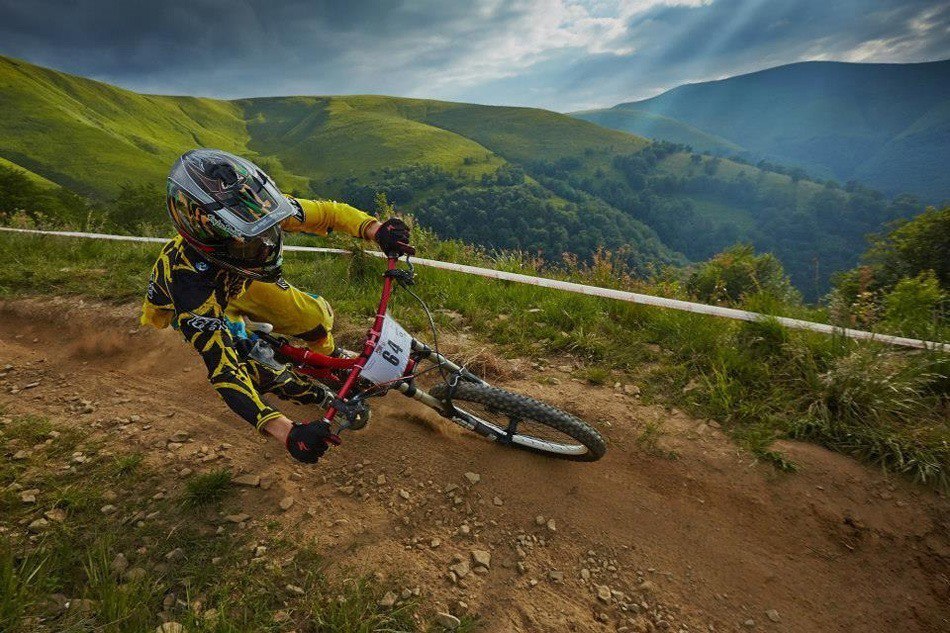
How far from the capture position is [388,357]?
3.37 metres

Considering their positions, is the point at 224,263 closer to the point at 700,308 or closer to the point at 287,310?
the point at 287,310

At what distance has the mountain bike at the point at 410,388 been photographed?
3.31m

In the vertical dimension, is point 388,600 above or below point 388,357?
below

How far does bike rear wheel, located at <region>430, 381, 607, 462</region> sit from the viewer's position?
11.9ft

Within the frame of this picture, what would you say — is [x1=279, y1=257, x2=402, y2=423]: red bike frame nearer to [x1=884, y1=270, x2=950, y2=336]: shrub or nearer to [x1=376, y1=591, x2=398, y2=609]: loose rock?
[x1=376, y1=591, x2=398, y2=609]: loose rock

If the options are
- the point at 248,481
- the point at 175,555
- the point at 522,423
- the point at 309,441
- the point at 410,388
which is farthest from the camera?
the point at 522,423

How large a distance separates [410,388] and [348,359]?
0.56m

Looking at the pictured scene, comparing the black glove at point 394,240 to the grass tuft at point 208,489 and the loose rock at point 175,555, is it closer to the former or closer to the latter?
the grass tuft at point 208,489

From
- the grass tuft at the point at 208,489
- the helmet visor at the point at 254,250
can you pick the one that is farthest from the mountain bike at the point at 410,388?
the grass tuft at the point at 208,489

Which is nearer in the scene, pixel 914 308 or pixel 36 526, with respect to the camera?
pixel 36 526

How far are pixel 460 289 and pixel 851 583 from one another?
513 centimetres

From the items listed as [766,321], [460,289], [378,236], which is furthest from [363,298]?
[766,321]

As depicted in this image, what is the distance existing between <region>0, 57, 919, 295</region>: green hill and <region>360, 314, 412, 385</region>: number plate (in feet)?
292

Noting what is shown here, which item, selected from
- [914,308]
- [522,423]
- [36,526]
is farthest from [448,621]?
[914,308]
